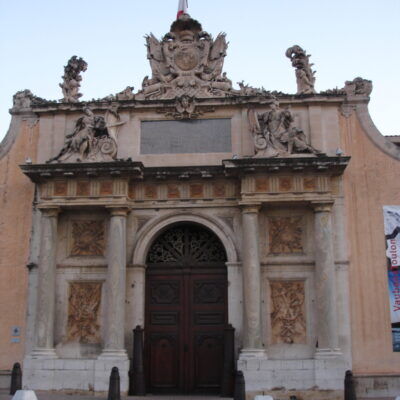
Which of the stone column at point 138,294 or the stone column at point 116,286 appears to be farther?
the stone column at point 138,294

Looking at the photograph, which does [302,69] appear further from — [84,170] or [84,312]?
[84,312]

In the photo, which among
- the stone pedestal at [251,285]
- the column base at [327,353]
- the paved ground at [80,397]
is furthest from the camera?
the stone pedestal at [251,285]

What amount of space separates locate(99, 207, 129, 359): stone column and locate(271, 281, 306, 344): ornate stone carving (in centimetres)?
405

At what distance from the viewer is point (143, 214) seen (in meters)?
16.9

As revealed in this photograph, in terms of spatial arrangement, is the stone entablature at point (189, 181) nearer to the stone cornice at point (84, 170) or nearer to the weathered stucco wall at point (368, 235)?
the stone cornice at point (84, 170)

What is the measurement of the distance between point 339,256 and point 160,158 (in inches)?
226

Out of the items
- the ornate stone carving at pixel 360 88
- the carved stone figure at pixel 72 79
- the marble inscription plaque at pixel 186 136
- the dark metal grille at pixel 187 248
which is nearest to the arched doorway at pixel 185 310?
the dark metal grille at pixel 187 248

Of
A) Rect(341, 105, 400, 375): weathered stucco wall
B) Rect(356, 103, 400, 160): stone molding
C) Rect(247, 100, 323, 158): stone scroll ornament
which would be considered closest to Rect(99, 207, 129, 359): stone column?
Rect(247, 100, 323, 158): stone scroll ornament

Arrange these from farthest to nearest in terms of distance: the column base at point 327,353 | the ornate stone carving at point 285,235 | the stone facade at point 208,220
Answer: the ornate stone carving at point 285,235, the stone facade at point 208,220, the column base at point 327,353

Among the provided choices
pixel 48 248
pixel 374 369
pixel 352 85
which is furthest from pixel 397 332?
pixel 48 248

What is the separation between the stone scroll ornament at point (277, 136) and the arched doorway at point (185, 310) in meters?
2.85

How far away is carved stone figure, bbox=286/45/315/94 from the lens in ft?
57.4

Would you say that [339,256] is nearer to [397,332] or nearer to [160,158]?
[397,332]

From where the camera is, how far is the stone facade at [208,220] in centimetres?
1556
